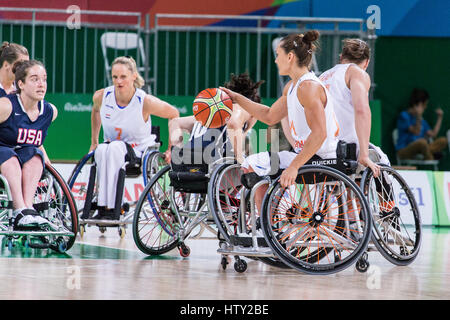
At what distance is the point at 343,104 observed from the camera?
4.89 metres

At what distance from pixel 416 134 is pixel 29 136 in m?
7.32

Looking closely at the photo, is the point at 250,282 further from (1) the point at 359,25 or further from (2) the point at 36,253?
(1) the point at 359,25

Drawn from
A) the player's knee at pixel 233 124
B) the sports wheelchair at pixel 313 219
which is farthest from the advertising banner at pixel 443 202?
the player's knee at pixel 233 124

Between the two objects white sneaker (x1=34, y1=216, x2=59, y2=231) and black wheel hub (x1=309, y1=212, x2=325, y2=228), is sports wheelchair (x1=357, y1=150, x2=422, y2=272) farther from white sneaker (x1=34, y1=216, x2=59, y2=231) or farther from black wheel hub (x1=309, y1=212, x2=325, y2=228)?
white sneaker (x1=34, y1=216, x2=59, y2=231)

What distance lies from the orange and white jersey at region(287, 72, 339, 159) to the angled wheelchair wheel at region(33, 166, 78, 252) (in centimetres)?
148

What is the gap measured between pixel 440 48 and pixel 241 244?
8119 mm

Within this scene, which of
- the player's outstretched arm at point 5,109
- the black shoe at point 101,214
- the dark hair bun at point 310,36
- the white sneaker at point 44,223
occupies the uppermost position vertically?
the dark hair bun at point 310,36

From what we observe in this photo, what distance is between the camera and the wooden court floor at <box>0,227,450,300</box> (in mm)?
3424

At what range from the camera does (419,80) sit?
11656 mm

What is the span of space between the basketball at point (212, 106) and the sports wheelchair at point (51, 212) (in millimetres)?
1059

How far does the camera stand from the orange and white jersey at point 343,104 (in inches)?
191

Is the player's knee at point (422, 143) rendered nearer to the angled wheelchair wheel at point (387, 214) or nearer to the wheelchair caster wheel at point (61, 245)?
the angled wheelchair wheel at point (387, 214)
